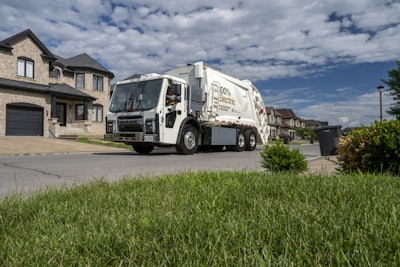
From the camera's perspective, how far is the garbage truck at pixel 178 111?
1129 cm

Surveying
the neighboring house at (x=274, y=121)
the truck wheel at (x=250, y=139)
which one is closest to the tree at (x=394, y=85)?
the truck wheel at (x=250, y=139)

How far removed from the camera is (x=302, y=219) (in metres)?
2.24

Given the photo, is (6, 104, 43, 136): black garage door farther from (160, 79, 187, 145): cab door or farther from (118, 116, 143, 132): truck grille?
(160, 79, 187, 145): cab door

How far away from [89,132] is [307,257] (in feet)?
93.0

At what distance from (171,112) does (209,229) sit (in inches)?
377

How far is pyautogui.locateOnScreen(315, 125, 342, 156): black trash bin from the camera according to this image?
12.6 metres

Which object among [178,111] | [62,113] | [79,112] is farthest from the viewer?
[79,112]

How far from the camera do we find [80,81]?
31016 mm

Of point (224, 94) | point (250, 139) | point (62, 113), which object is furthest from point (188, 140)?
point (62, 113)

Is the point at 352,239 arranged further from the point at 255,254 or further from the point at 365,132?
the point at 365,132

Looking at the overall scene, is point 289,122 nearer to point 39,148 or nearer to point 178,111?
point 39,148

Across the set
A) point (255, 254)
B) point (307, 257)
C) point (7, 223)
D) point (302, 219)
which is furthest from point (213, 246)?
point (7, 223)

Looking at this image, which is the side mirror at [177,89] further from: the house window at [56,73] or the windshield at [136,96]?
the house window at [56,73]

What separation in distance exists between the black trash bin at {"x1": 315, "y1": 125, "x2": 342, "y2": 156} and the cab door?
242 inches
